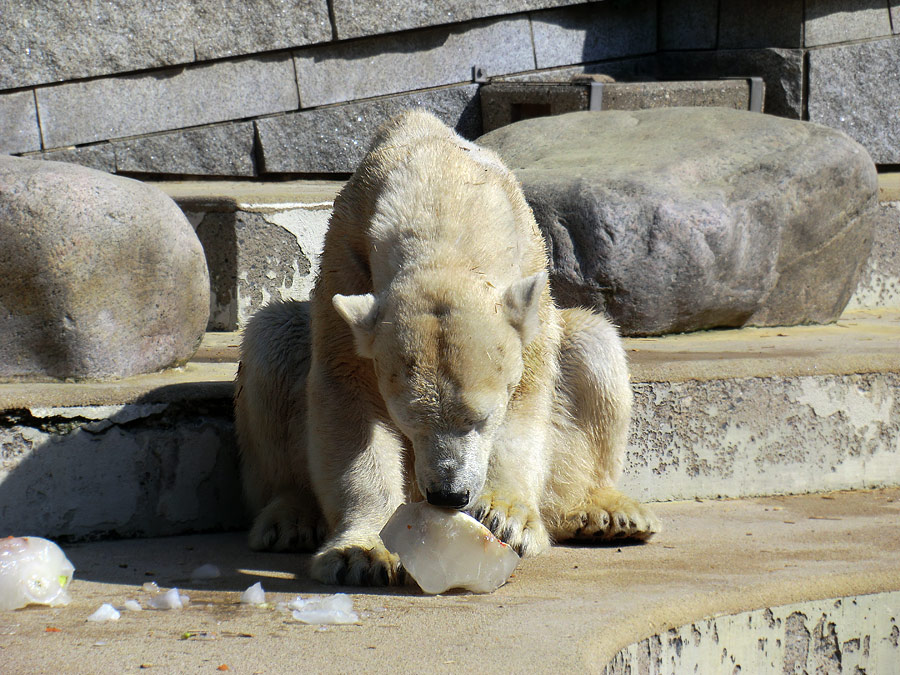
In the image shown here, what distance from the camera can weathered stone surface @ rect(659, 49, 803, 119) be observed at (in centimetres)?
775

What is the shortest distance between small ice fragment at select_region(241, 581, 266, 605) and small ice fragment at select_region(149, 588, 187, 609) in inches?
6.6

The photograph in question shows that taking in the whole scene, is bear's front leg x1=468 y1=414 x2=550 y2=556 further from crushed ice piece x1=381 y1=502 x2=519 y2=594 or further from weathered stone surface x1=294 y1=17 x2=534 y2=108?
weathered stone surface x1=294 y1=17 x2=534 y2=108

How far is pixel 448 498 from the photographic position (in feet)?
9.46

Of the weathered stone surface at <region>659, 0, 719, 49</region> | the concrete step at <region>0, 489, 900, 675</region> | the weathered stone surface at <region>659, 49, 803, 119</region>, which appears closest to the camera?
the concrete step at <region>0, 489, 900, 675</region>

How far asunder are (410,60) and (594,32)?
4.86 feet

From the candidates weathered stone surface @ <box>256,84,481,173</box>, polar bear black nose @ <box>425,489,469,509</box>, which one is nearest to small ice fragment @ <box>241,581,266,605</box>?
polar bear black nose @ <box>425,489,469,509</box>

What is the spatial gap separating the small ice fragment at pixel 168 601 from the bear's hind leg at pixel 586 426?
1.34 m

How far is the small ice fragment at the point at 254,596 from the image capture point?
3098 mm

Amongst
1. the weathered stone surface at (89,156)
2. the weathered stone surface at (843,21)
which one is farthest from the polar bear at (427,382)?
the weathered stone surface at (843,21)

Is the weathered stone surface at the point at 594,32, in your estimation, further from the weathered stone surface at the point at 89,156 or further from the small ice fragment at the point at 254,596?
the small ice fragment at the point at 254,596

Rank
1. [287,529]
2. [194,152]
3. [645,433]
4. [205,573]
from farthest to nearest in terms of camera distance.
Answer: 1. [194,152]
2. [645,433]
3. [287,529]
4. [205,573]

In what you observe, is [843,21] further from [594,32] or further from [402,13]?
[402,13]

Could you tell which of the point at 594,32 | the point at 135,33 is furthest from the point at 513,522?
the point at 594,32

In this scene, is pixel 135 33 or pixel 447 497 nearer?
pixel 447 497
